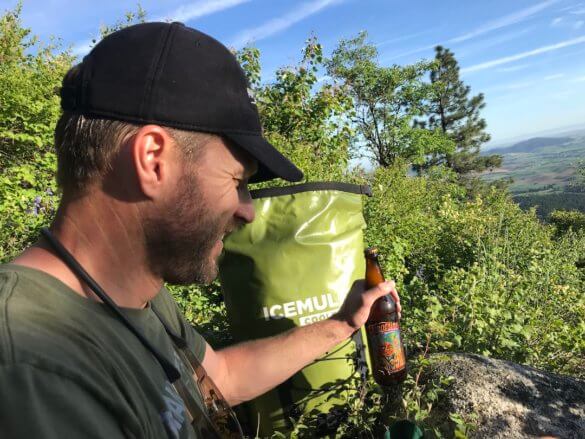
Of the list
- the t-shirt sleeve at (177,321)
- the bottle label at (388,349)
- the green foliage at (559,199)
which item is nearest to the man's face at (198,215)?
the t-shirt sleeve at (177,321)

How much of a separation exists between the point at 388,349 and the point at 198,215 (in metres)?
1.32

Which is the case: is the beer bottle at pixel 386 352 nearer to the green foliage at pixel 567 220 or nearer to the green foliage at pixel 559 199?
the green foliage at pixel 567 220

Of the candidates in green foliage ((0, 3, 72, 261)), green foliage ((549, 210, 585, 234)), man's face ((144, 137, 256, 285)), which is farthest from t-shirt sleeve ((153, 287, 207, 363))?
→ green foliage ((549, 210, 585, 234))

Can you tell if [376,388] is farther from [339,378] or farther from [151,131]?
[151,131]

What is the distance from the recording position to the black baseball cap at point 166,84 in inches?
42.8

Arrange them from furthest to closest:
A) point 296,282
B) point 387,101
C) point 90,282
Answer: point 387,101 < point 296,282 < point 90,282

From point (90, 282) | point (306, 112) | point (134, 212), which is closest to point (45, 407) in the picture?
point (90, 282)

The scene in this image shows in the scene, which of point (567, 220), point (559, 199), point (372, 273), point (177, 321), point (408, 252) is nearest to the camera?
point (177, 321)

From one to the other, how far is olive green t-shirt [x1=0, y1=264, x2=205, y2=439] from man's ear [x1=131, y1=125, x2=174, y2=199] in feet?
0.97

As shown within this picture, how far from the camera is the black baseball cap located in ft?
3.57

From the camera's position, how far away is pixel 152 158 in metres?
1.09

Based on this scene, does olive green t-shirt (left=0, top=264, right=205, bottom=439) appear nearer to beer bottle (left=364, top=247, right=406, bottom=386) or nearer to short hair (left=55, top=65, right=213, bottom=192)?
short hair (left=55, top=65, right=213, bottom=192)

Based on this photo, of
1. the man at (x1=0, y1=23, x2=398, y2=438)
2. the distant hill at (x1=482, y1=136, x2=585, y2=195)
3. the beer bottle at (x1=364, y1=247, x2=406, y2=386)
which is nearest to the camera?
the man at (x1=0, y1=23, x2=398, y2=438)

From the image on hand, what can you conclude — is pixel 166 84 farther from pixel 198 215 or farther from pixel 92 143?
pixel 198 215
